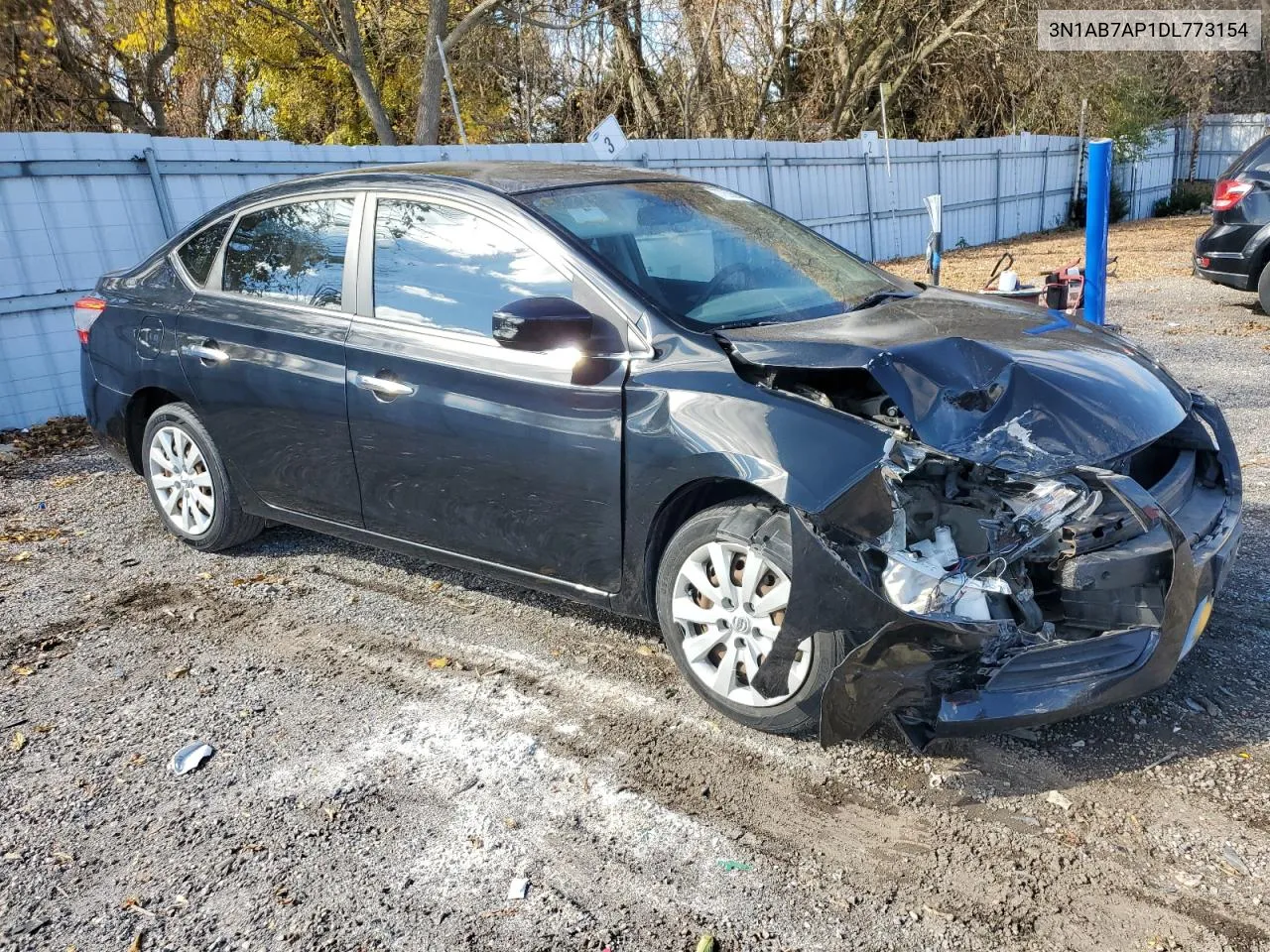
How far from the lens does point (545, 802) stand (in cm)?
295

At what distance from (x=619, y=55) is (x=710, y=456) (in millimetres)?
21810

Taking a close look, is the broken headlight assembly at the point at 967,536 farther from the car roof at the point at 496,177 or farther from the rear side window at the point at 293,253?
the rear side window at the point at 293,253

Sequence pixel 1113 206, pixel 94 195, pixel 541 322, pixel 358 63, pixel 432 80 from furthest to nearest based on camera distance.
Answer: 1. pixel 1113 206
2. pixel 358 63
3. pixel 432 80
4. pixel 94 195
5. pixel 541 322

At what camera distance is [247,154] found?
881 centimetres

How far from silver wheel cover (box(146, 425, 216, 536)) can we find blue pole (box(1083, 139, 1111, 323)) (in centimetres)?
531

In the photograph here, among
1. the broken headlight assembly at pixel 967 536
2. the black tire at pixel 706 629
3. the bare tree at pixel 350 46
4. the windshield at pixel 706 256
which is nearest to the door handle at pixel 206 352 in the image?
the windshield at pixel 706 256

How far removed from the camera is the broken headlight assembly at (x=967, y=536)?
2.73 m

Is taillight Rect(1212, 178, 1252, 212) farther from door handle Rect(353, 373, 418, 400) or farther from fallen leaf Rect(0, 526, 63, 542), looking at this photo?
fallen leaf Rect(0, 526, 63, 542)

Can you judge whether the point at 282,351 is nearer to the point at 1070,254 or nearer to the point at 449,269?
the point at 449,269

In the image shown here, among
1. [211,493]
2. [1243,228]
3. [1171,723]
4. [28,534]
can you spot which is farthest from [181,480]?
[1243,228]

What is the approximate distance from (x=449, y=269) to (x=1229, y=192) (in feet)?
28.5

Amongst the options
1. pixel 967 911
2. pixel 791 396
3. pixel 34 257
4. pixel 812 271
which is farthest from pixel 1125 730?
pixel 34 257

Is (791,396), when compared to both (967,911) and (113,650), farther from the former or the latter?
(113,650)

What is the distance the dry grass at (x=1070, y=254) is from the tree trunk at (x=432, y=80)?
8.08 m
